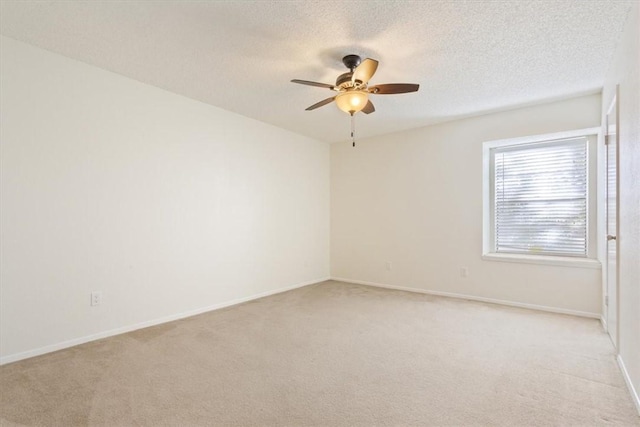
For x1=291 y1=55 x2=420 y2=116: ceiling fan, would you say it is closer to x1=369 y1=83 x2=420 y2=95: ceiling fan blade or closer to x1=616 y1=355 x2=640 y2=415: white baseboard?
x1=369 y1=83 x2=420 y2=95: ceiling fan blade

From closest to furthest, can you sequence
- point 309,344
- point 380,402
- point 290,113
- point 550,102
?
1. point 380,402
2. point 309,344
3. point 550,102
4. point 290,113

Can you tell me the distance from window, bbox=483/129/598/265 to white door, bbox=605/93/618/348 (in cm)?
82

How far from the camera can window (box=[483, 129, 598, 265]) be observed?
3.87 metres

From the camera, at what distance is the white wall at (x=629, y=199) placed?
76.2 inches

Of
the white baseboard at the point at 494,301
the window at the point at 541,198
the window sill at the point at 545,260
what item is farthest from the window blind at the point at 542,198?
the white baseboard at the point at 494,301

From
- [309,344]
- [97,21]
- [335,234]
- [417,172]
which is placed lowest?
[309,344]

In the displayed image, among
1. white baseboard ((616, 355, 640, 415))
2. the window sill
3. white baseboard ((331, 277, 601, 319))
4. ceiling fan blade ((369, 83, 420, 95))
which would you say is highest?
ceiling fan blade ((369, 83, 420, 95))

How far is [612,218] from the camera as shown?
107 inches

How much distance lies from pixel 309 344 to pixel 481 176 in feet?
10.2

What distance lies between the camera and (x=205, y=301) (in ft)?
12.9

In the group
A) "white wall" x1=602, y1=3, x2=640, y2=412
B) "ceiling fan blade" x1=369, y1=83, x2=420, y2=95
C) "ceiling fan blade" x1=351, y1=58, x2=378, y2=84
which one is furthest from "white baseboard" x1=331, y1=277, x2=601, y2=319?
"ceiling fan blade" x1=351, y1=58, x2=378, y2=84

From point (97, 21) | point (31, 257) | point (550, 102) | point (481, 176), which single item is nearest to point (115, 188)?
point (31, 257)

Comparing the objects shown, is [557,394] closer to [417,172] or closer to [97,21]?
[417,172]

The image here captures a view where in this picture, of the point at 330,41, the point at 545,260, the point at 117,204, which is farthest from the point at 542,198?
the point at 117,204
